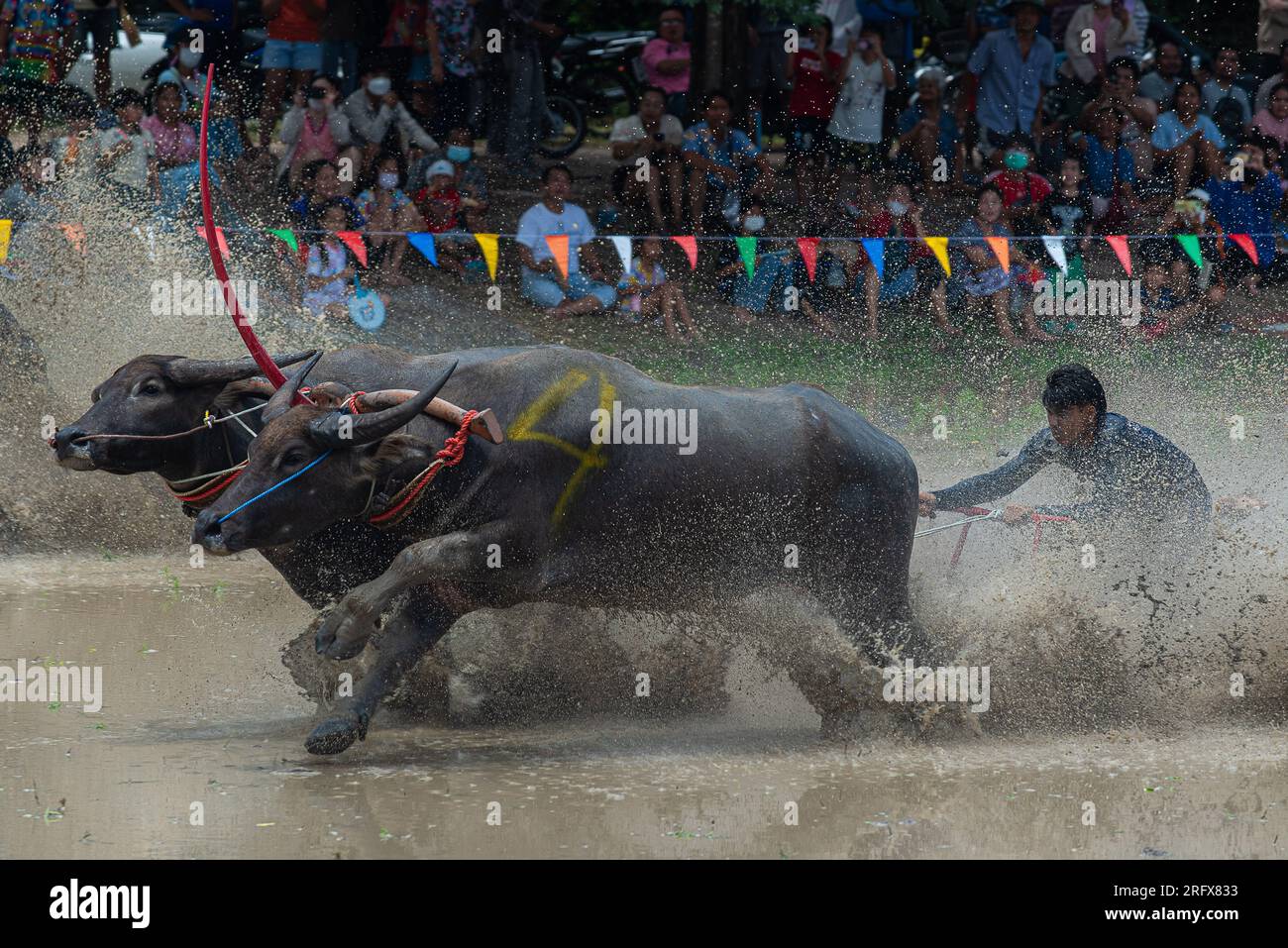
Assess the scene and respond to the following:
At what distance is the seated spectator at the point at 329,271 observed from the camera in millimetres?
12406

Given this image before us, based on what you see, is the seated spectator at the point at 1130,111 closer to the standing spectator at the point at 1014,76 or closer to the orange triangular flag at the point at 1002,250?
the standing spectator at the point at 1014,76


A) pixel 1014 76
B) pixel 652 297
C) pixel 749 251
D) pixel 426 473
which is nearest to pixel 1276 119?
pixel 1014 76

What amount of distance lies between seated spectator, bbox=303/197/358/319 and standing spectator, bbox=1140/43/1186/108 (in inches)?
258

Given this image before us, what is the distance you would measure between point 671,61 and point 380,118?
7.49ft

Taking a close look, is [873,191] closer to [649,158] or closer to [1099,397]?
[649,158]

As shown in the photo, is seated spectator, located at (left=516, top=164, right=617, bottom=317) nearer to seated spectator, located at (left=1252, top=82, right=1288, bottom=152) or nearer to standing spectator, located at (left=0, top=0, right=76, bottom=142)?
standing spectator, located at (left=0, top=0, right=76, bottom=142)

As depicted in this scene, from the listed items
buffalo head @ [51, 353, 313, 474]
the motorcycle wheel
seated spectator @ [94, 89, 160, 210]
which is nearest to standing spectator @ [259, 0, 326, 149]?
seated spectator @ [94, 89, 160, 210]

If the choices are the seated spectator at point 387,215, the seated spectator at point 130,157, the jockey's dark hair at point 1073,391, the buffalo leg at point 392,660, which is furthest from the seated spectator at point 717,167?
the buffalo leg at point 392,660

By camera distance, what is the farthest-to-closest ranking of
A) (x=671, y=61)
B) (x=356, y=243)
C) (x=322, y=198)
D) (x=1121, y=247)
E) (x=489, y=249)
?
(x=671, y=61) < (x=322, y=198) < (x=1121, y=247) < (x=489, y=249) < (x=356, y=243)

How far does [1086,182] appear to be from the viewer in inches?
573

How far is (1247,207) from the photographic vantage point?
14.3m

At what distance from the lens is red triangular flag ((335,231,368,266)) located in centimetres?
1199

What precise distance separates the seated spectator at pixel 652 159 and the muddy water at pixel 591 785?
21.1ft

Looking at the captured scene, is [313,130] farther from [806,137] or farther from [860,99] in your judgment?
[860,99]
